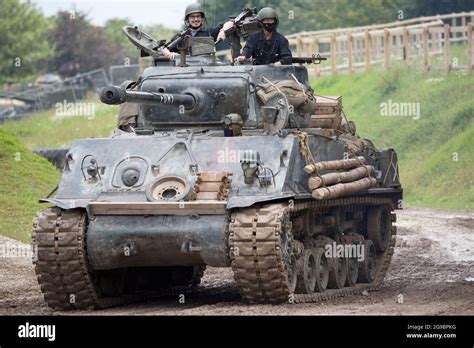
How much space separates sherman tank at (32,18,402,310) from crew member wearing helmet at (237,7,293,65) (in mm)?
362

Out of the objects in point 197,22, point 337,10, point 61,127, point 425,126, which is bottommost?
point 425,126

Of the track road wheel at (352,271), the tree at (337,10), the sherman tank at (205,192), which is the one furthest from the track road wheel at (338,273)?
the tree at (337,10)

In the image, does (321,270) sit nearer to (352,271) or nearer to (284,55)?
(352,271)

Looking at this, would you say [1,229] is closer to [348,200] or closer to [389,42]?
[348,200]

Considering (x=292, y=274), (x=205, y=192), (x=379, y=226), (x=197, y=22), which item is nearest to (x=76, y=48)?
(x=379, y=226)

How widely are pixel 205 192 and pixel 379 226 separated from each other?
230 inches

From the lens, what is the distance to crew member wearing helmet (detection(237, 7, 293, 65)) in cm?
2269

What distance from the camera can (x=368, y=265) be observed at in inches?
941

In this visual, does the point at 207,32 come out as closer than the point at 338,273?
No

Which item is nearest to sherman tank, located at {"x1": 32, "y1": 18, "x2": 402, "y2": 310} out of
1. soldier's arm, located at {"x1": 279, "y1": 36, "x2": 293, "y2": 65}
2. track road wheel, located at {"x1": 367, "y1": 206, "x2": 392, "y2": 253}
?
soldier's arm, located at {"x1": 279, "y1": 36, "x2": 293, "y2": 65}

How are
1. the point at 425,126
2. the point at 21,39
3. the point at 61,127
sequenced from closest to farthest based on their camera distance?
the point at 425,126
the point at 61,127
the point at 21,39

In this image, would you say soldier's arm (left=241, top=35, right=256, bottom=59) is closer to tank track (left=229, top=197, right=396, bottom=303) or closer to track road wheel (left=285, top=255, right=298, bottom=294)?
track road wheel (left=285, top=255, right=298, bottom=294)

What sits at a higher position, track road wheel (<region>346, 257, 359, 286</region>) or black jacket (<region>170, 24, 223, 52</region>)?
black jacket (<region>170, 24, 223, 52</region>)

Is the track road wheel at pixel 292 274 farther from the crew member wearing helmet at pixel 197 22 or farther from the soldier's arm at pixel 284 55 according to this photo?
the crew member wearing helmet at pixel 197 22
